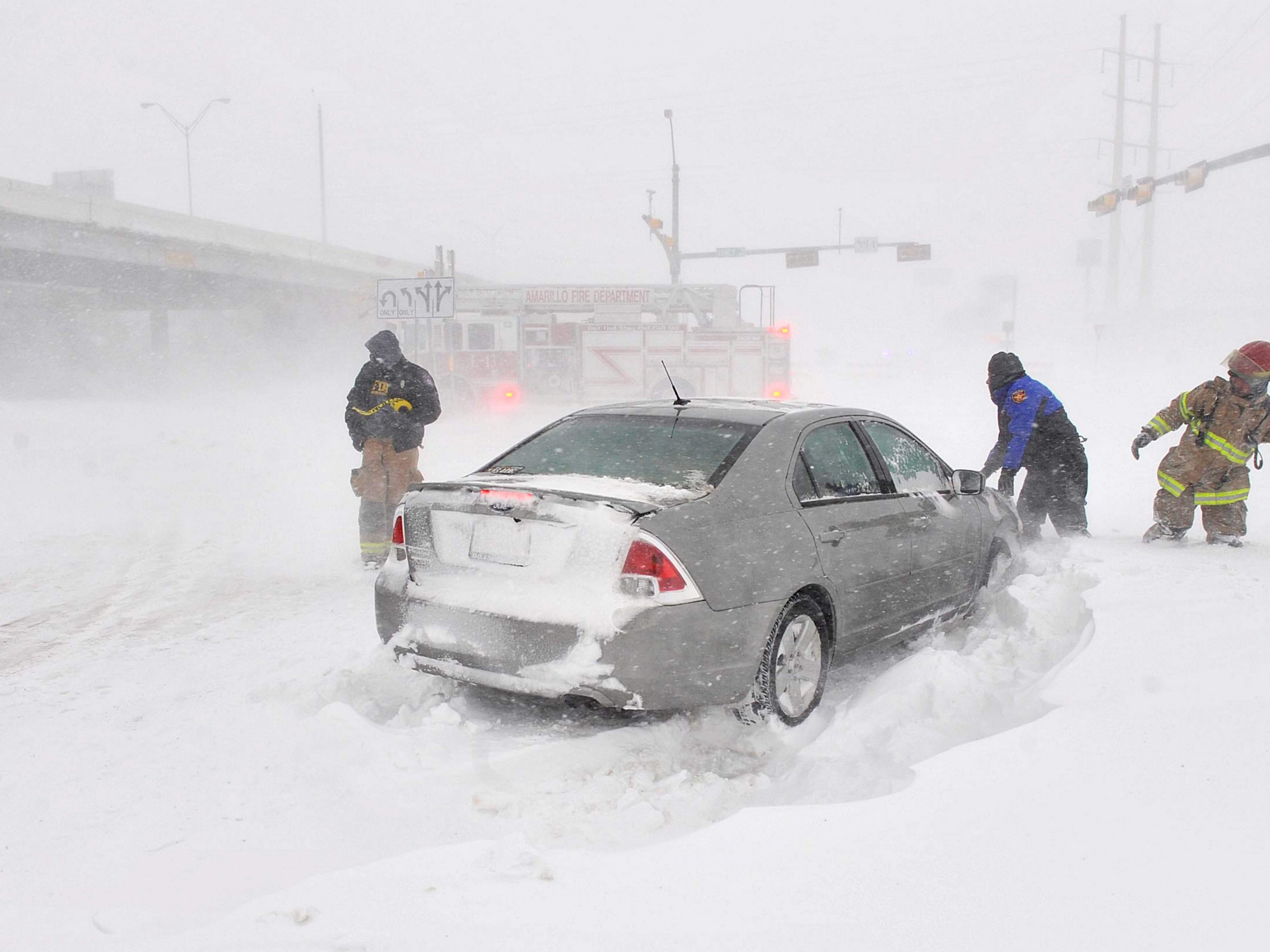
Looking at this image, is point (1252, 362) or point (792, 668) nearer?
point (792, 668)

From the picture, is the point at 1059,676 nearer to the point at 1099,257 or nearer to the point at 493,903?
the point at 493,903

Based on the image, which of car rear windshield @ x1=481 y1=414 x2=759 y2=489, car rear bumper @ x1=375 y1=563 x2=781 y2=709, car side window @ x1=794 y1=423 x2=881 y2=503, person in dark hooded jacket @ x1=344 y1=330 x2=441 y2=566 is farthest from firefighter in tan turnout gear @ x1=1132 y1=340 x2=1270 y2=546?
person in dark hooded jacket @ x1=344 y1=330 x2=441 y2=566

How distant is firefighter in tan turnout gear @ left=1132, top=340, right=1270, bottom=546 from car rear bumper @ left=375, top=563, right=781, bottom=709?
15.2 ft

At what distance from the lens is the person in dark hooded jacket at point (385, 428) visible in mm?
7922

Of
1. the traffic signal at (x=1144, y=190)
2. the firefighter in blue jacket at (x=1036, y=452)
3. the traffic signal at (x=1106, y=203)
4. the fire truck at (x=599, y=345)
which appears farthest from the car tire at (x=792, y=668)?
the traffic signal at (x=1106, y=203)

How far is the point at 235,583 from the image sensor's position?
7.73 meters

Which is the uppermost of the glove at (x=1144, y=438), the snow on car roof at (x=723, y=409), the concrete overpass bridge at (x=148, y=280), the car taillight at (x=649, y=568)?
the concrete overpass bridge at (x=148, y=280)

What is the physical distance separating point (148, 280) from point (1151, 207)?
57.6 m

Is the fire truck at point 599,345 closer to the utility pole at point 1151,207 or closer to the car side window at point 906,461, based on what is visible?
the car side window at point 906,461

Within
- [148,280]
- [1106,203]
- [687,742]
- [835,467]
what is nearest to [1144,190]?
[1106,203]

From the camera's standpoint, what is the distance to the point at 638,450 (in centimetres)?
461

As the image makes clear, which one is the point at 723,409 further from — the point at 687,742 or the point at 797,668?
the point at 687,742

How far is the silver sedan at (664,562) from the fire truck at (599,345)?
2014 centimetres

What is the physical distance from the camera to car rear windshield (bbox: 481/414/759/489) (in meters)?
4.34
